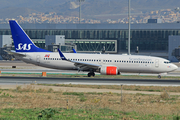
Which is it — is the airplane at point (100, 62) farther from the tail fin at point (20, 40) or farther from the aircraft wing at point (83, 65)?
the tail fin at point (20, 40)

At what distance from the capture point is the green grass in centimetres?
2045

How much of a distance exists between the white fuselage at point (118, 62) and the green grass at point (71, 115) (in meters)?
27.3

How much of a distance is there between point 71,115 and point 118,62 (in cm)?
2967

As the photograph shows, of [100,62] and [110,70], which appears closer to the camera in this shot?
[110,70]

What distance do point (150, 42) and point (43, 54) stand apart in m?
78.4

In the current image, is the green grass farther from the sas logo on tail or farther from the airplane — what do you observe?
the sas logo on tail

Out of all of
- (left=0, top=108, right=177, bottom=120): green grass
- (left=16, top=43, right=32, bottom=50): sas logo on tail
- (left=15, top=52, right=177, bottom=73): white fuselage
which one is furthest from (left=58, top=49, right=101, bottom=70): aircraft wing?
(left=0, top=108, right=177, bottom=120): green grass

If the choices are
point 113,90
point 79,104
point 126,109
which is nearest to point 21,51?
point 113,90

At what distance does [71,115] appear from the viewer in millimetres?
21328

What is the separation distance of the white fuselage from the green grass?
2726 centimetres

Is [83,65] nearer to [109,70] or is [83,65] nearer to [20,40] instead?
[109,70]

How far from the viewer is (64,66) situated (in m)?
51.2

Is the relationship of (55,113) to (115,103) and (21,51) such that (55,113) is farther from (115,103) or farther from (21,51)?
(21,51)

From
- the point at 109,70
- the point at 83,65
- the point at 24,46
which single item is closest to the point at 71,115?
the point at 109,70
